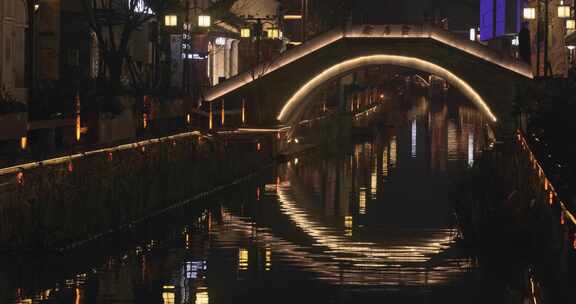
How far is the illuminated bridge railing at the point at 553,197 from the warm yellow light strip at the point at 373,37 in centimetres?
3129

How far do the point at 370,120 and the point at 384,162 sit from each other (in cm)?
3621

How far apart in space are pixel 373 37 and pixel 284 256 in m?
39.7

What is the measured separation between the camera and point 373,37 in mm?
63969

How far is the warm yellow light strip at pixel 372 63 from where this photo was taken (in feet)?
210

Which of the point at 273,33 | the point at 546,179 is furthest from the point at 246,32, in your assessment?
the point at 546,179

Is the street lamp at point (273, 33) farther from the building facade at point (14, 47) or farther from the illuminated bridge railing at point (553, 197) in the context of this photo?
the illuminated bridge railing at point (553, 197)

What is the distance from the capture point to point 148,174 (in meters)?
31.1

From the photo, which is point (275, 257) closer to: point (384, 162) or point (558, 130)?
point (558, 130)

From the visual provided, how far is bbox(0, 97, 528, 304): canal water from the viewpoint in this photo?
20.4 meters

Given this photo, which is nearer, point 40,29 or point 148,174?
point 148,174

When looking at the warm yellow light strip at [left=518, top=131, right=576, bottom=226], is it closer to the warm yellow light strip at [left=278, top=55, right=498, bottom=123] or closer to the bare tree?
the bare tree

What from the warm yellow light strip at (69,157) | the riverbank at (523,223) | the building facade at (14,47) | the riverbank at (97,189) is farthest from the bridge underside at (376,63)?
the riverbank at (523,223)

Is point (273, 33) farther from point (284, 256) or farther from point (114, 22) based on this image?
point (284, 256)

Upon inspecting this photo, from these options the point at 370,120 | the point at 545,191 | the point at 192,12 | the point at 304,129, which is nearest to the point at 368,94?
the point at 370,120
